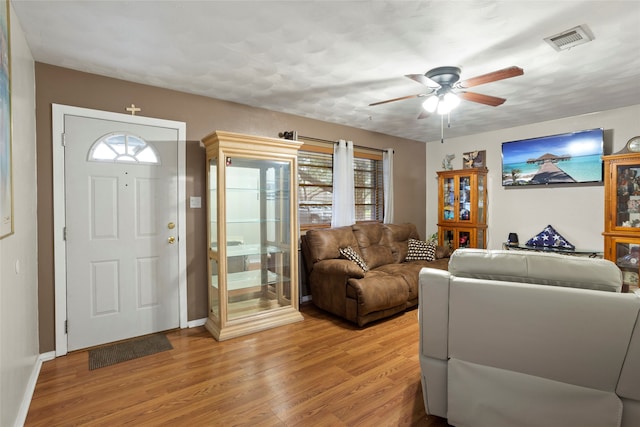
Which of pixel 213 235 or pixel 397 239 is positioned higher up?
pixel 213 235

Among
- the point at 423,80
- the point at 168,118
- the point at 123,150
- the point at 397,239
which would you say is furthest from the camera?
the point at 397,239

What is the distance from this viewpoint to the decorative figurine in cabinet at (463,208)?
5.12 m

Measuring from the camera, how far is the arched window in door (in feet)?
9.74

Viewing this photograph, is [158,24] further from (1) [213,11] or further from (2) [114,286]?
(2) [114,286]

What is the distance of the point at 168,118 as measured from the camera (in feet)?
10.8

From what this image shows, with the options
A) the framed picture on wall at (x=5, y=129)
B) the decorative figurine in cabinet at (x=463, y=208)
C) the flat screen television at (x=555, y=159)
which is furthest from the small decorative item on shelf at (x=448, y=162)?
the framed picture on wall at (x=5, y=129)

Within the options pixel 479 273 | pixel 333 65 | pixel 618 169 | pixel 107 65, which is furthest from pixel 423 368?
pixel 618 169

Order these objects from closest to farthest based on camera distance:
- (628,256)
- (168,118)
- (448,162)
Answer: (168,118) → (628,256) → (448,162)

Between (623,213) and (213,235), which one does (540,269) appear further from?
(623,213)

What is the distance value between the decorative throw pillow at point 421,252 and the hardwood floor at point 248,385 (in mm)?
1711

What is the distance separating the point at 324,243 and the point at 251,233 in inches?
38.7

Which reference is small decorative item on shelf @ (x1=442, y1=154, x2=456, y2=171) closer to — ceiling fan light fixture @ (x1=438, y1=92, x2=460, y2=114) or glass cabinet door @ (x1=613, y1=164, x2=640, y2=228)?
glass cabinet door @ (x1=613, y1=164, x2=640, y2=228)

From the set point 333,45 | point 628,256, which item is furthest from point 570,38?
point 628,256

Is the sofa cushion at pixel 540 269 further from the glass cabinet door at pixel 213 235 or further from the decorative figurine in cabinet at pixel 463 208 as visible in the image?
the decorative figurine in cabinet at pixel 463 208
